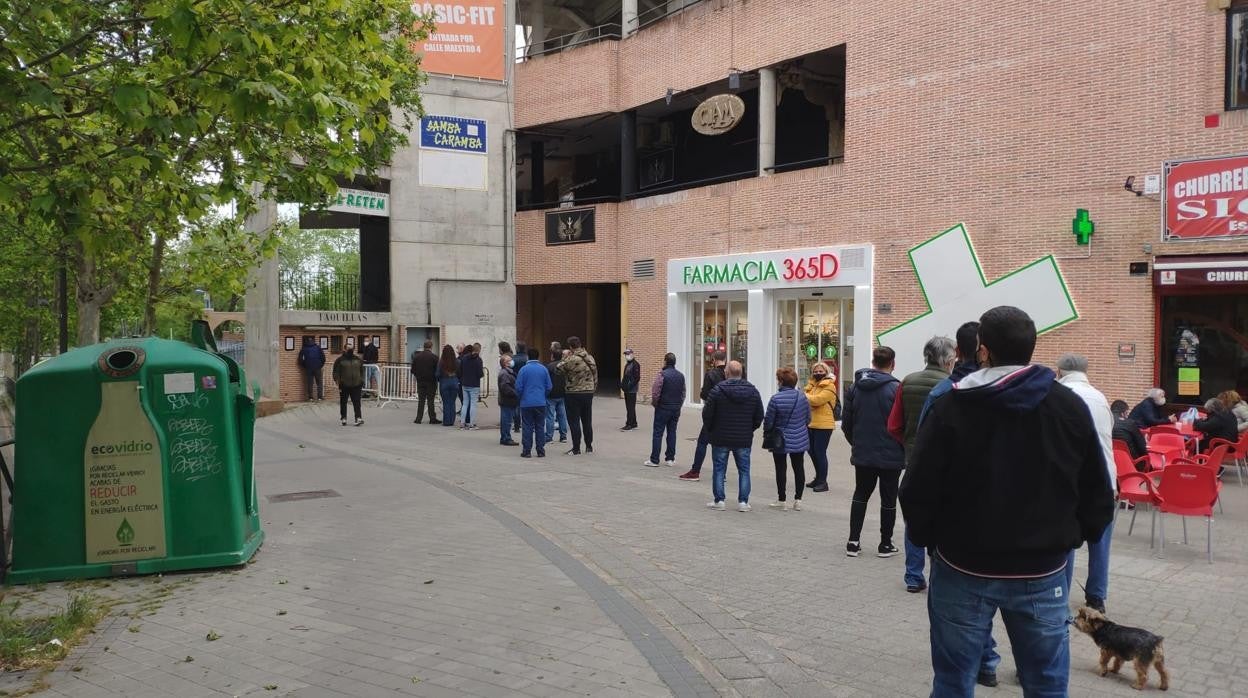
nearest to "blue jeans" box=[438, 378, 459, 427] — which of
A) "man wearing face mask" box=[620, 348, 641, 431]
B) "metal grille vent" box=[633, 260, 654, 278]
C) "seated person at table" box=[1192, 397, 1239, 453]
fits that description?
"man wearing face mask" box=[620, 348, 641, 431]

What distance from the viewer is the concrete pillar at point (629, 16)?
79.1 ft

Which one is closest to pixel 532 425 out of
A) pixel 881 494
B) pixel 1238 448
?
pixel 881 494

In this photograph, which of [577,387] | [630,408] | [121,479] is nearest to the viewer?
[121,479]

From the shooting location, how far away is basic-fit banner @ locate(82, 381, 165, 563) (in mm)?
6652

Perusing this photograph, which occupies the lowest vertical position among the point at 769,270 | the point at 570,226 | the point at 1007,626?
the point at 1007,626

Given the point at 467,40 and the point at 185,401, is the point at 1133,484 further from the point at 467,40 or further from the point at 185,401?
the point at 467,40

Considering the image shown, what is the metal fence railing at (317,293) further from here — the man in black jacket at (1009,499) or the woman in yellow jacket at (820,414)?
the man in black jacket at (1009,499)

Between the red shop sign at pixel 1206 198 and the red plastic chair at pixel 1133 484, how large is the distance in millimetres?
6499

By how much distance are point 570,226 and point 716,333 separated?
231 inches

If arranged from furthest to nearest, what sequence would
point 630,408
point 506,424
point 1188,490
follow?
point 630,408
point 506,424
point 1188,490

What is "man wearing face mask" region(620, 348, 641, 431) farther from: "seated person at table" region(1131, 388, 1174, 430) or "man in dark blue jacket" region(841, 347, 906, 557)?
"man in dark blue jacket" region(841, 347, 906, 557)

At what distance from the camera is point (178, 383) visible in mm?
6844

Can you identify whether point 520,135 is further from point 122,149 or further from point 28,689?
point 28,689

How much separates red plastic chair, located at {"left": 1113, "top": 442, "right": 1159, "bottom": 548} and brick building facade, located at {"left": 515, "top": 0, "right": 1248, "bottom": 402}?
A: 6608 mm
